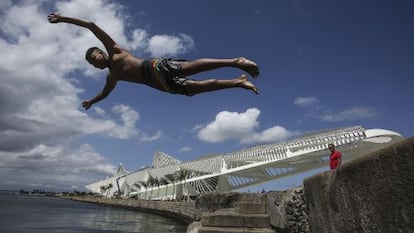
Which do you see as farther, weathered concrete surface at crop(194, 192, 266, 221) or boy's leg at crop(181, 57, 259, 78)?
weathered concrete surface at crop(194, 192, 266, 221)

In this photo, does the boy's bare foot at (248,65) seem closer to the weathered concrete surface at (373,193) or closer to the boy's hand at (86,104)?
the weathered concrete surface at (373,193)

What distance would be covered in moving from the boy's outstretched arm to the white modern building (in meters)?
21.7

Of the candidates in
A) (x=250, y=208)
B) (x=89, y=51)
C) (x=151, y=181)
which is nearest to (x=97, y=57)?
(x=89, y=51)

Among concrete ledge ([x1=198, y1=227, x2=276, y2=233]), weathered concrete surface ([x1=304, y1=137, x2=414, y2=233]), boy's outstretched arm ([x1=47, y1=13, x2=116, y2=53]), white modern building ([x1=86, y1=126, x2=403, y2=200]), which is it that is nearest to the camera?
weathered concrete surface ([x1=304, y1=137, x2=414, y2=233])

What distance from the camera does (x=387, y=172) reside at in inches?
69.9

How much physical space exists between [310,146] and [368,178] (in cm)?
4585

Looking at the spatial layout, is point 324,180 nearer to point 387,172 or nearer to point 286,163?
point 387,172

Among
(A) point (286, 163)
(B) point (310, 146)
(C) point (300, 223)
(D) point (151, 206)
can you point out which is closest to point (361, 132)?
(B) point (310, 146)

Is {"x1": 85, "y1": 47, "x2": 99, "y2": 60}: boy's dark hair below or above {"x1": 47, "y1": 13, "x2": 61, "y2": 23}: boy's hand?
below

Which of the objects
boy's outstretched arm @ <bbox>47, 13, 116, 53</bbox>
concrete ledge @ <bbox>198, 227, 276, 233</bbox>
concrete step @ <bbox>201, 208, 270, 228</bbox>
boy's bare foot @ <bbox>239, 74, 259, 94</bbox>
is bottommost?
concrete ledge @ <bbox>198, 227, 276, 233</bbox>

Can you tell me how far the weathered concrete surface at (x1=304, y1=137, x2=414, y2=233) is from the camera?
1666mm

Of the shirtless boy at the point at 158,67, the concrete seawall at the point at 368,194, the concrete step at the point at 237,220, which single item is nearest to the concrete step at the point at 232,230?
the concrete step at the point at 237,220

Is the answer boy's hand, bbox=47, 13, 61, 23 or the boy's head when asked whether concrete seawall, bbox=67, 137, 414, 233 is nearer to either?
the boy's head

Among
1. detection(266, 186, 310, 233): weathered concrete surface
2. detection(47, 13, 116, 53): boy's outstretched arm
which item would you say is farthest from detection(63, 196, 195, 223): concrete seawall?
detection(47, 13, 116, 53): boy's outstretched arm
